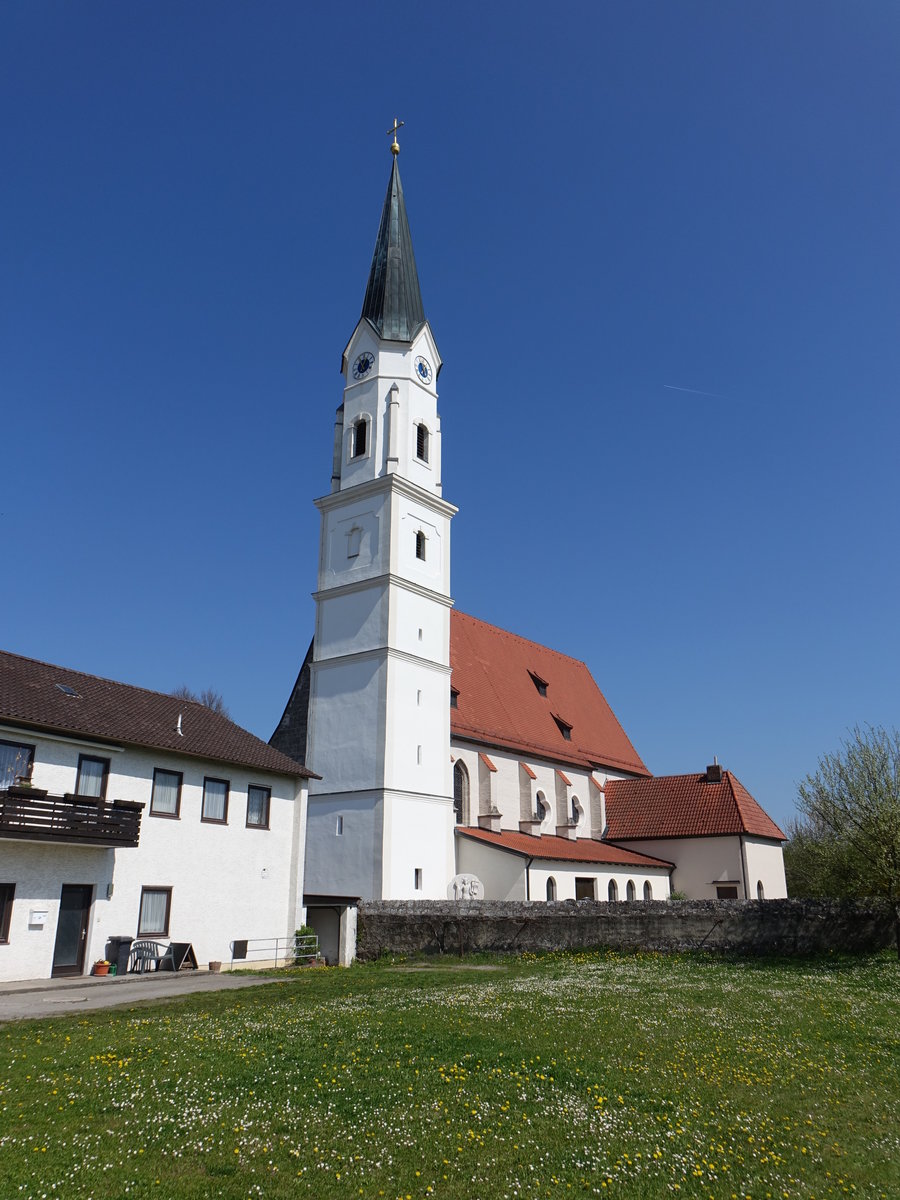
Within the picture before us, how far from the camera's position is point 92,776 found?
73.9 feet

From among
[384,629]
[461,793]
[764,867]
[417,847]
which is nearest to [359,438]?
[384,629]

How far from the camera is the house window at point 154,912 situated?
904 inches

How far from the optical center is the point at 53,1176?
6.49m

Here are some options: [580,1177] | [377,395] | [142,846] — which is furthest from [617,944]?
[377,395]

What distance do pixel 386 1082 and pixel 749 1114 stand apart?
3.57 metres

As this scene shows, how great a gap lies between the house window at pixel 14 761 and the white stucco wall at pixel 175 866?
0.71 feet

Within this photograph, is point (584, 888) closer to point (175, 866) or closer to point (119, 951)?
point (175, 866)

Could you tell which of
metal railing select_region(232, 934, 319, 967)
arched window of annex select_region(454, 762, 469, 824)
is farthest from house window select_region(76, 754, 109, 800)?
arched window of annex select_region(454, 762, 469, 824)

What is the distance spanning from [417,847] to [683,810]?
1680 centimetres

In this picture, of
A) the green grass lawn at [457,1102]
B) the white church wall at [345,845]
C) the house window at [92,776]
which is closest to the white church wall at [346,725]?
the white church wall at [345,845]

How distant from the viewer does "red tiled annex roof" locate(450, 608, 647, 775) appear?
40125 mm

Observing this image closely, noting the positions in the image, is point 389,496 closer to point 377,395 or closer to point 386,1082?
point 377,395

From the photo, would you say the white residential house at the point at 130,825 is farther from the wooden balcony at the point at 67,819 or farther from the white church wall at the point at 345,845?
the white church wall at the point at 345,845

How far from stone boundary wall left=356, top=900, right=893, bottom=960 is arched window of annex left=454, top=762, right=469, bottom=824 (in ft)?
27.5
